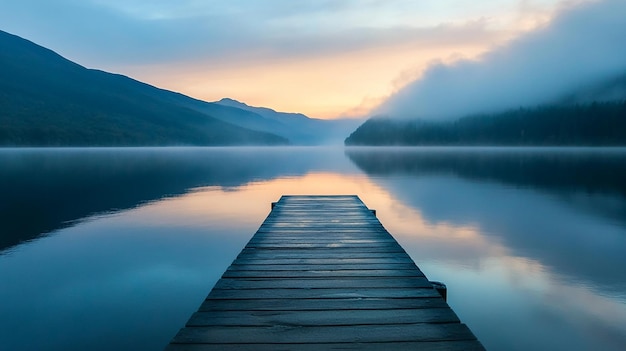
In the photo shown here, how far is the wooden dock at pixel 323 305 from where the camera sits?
442cm

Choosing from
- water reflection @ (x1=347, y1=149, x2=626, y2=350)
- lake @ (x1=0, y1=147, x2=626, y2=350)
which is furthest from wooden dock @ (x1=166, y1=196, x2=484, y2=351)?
water reflection @ (x1=347, y1=149, x2=626, y2=350)

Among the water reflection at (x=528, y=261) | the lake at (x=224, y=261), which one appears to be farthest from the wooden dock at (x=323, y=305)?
the water reflection at (x=528, y=261)

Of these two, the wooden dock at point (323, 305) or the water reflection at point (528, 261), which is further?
the water reflection at point (528, 261)

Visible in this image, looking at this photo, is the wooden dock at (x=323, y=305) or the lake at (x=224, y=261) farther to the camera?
the lake at (x=224, y=261)

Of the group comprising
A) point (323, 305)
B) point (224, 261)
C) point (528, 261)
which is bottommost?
point (528, 261)

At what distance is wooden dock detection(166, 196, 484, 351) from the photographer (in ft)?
14.5

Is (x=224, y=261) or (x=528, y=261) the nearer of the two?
(x=528, y=261)

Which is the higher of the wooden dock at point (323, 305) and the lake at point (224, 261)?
the wooden dock at point (323, 305)

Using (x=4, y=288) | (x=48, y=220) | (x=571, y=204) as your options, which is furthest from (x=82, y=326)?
(x=571, y=204)

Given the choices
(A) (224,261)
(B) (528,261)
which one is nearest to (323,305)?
(A) (224,261)

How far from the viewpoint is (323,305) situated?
5.36 meters

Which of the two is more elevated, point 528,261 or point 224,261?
point 224,261

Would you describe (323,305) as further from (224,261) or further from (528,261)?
(528,261)

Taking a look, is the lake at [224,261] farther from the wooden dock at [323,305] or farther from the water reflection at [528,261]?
the wooden dock at [323,305]
